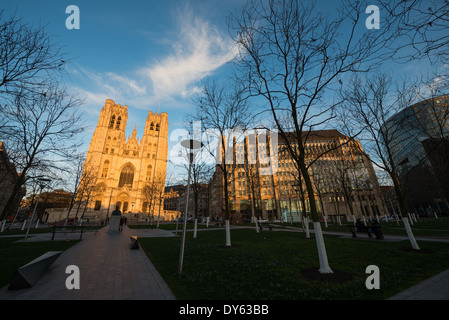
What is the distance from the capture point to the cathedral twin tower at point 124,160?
181 feet

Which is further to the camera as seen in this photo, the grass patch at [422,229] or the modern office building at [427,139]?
the grass patch at [422,229]

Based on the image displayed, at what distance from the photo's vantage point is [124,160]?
62312 mm

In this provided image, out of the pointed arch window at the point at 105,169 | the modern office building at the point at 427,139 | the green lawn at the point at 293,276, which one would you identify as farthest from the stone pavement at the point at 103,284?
the pointed arch window at the point at 105,169

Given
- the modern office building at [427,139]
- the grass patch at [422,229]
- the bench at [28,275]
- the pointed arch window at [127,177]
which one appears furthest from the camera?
the pointed arch window at [127,177]

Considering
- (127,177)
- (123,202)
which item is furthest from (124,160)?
(123,202)

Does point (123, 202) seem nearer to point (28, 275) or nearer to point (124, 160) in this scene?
point (124, 160)

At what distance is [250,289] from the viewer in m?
4.31

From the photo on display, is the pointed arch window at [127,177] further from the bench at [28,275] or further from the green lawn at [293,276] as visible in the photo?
the green lawn at [293,276]

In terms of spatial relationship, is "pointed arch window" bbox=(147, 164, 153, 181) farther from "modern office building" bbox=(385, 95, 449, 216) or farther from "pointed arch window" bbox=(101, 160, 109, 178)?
"modern office building" bbox=(385, 95, 449, 216)

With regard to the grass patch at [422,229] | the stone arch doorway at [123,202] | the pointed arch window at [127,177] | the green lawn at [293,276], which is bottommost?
the green lawn at [293,276]

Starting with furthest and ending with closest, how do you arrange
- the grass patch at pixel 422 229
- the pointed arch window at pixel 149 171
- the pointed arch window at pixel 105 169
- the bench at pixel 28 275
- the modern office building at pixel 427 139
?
the pointed arch window at pixel 149 171, the pointed arch window at pixel 105 169, the grass patch at pixel 422 229, the modern office building at pixel 427 139, the bench at pixel 28 275
